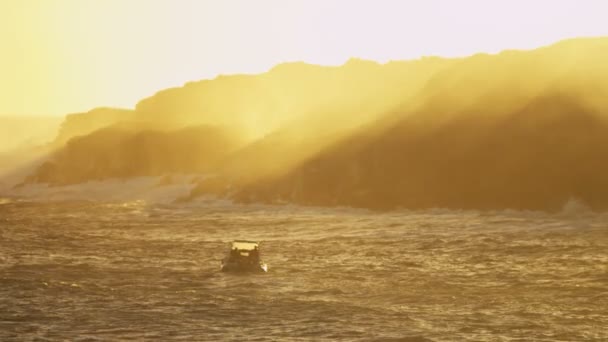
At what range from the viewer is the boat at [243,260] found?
67.6m

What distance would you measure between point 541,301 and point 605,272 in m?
11.1

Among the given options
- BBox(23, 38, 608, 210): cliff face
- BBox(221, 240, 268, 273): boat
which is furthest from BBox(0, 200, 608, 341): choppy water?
BBox(23, 38, 608, 210): cliff face

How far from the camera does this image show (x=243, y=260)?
6769 cm

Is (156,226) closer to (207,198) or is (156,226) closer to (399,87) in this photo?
(207,198)

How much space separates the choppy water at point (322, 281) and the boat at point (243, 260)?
1.08 metres

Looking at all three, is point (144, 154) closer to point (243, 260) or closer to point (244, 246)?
point (244, 246)

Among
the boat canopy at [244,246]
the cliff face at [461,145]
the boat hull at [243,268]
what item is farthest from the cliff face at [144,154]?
the boat hull at [243,268]

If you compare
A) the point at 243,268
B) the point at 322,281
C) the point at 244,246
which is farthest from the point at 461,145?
the point at 322,281

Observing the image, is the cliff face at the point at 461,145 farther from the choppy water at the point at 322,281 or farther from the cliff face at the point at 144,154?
the cliff face at the point at 144,154

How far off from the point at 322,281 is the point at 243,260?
23.5 feet

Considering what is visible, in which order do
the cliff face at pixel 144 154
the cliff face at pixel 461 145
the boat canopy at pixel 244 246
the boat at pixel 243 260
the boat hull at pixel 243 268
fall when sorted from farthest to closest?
the cliff face at pixel 144 154, the cliff face at pixel 461 145, the boat canopy at pixel 244 246, the boat at pixel 243 260, the boat hull at pixel 243 268

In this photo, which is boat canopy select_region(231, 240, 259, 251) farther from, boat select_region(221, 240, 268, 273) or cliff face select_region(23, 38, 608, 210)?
cliff face select_region(23, 38, 608, 210)

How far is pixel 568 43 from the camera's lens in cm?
13725

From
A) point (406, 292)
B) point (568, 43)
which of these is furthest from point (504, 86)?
point (406, 292)
